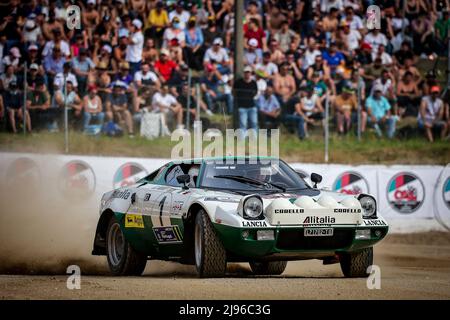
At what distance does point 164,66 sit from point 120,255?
805 cm

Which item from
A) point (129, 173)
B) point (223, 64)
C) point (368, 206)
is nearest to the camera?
point (368, 206)

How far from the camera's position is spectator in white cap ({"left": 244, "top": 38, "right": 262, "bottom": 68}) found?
18859mm

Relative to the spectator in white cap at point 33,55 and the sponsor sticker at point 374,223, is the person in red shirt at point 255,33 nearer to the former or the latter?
the spectator in white cap at point 33,55

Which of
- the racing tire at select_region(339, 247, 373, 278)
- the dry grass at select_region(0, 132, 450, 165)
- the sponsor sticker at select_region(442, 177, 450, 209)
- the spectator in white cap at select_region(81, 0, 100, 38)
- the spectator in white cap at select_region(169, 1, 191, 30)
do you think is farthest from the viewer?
the spectator in white cap at select_region(169, 1, 191, 30)

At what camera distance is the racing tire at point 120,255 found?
10203 mm

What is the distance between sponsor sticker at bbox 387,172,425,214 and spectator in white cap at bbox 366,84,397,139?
184 centimetres

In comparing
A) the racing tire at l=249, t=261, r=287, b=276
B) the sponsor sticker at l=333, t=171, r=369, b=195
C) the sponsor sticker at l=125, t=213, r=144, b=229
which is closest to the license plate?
the sponsor sticker at l=125, t=213, r=144, b=229

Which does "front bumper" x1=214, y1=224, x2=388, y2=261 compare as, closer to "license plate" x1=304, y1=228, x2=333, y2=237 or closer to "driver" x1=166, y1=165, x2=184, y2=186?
"license plate" x1=304, y1=228, x2=333, y2=237

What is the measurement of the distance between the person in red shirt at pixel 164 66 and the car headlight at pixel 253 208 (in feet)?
30.9

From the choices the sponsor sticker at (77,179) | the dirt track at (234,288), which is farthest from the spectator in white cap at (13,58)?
the dirt track at (234,288)

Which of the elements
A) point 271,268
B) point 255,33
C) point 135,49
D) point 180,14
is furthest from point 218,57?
point 271,268

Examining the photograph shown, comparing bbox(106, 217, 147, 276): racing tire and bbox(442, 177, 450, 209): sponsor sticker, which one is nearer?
bbox(106, 217, 147, 276): racing tire

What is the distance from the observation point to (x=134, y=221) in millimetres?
10117

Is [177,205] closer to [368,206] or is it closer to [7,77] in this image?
[368,206]
